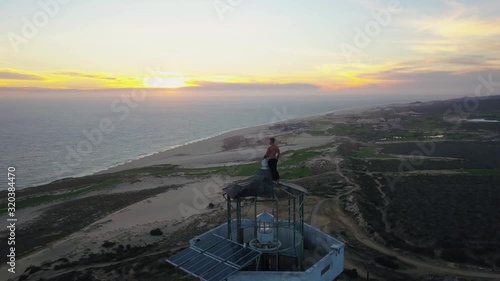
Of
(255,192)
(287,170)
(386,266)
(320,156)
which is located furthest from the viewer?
(320,156)

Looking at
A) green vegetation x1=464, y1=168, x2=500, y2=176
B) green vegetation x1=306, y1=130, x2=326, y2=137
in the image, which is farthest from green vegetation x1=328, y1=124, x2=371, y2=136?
green vegetation x1=464, y1=168, x2=500, y2=176

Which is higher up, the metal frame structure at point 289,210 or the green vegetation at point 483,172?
the metal frame structure at point 289,210

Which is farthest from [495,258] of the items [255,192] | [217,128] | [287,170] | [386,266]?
[217,128]

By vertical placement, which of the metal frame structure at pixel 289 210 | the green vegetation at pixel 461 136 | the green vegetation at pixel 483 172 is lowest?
the green vegetation at pixel 483 172

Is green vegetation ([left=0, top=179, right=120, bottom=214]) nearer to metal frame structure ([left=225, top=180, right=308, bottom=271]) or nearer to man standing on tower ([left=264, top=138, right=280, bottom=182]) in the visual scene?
metal frame structure ([left=225, top=180, right=308, bottom=271])

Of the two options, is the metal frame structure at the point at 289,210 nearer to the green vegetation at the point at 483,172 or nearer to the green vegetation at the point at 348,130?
the green vegetation at the point at 483,172

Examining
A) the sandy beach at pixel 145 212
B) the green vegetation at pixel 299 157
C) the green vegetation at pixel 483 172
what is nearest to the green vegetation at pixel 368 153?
the green vegetation at pixel 299 157

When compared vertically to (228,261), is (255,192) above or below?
above

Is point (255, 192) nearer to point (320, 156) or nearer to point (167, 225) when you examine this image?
point (167, 225)
